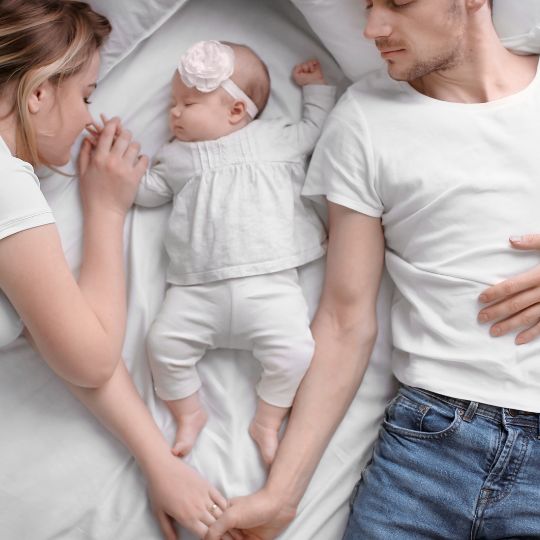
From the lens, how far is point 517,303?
147cm

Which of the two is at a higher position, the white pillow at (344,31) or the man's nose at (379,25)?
the man's nose at (379,25)

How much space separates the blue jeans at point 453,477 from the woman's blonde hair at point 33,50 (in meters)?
0.89

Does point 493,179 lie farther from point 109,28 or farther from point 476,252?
point 109,28

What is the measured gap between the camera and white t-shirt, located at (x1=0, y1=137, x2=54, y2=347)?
4.32 feet

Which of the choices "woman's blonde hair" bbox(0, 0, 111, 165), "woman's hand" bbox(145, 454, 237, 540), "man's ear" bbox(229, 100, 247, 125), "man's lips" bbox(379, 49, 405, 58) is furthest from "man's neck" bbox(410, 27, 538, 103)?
"woman's hand" bbox(145, 454, 237, 540)

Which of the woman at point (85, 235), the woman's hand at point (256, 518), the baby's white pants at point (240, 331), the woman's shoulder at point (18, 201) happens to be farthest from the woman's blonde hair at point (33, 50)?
the woman's hand at point (256, 518)

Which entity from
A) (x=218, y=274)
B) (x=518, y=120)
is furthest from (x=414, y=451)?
(x=518, y=120)

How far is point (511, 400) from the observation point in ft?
4.81

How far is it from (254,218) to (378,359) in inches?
15.7

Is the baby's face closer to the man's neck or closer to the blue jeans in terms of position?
the man's neck

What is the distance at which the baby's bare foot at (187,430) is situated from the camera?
160cm

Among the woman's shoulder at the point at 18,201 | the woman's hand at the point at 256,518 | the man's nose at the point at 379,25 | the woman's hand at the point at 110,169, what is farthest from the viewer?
the woman's hand at the point at 110,169

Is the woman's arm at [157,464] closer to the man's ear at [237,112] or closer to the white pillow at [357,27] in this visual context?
the man's ear at [237,112]

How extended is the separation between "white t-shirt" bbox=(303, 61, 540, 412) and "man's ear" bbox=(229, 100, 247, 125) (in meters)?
0.20
